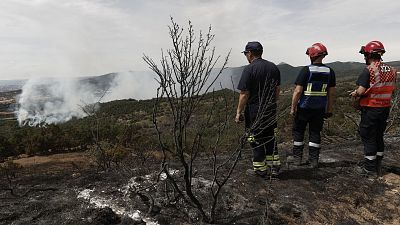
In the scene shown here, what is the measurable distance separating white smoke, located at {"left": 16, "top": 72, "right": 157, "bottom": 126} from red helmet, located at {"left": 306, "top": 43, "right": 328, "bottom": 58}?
3.32 meters

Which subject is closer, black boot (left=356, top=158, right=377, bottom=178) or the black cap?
the black cap

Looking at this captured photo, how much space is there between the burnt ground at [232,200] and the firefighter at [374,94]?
579 mm

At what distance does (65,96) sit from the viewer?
78438mm

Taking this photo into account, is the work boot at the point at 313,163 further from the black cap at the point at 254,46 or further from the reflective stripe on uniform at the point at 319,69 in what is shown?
→ the black cap at the point at 254,46

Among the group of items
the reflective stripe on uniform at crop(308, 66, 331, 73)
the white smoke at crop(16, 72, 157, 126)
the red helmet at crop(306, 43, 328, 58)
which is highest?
the red helmet at crop(306, 43, 328, 58)

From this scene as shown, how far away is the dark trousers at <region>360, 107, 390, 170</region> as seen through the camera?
420 centimetres

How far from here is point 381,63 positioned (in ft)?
13.6

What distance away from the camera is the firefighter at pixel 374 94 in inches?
162

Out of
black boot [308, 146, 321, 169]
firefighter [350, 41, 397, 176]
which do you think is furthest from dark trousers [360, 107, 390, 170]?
black boot [308, 146, 321, 169]

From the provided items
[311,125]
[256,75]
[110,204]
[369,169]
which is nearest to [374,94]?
[311,125]

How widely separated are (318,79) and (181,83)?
2.52m

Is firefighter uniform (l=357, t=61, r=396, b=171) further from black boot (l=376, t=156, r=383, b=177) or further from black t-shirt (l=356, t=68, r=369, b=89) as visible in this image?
black boot (l=376, t=156, r=383, b=177)

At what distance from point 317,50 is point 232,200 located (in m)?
2.33

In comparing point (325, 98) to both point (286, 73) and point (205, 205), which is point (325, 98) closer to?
point (205, 205)
